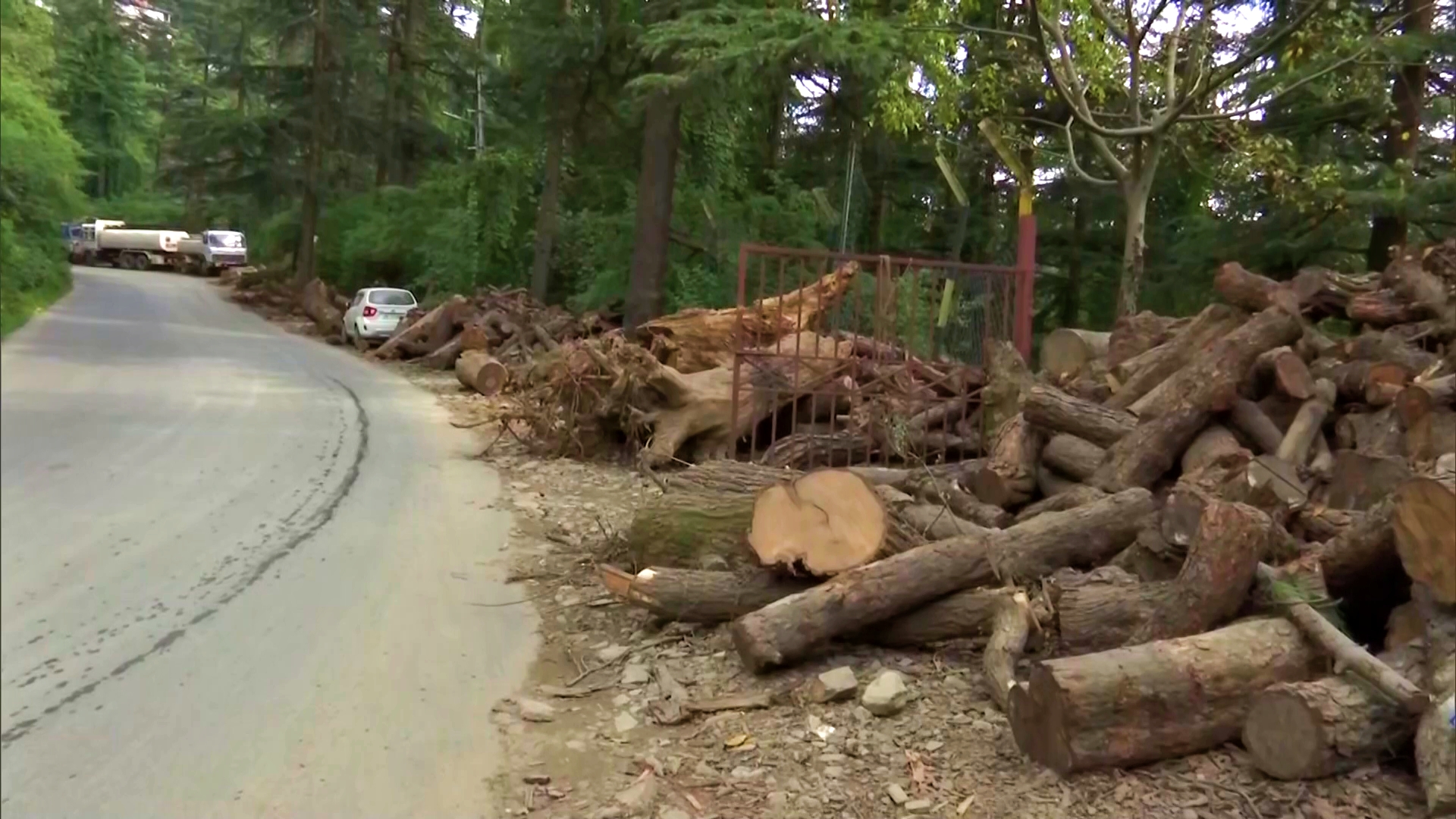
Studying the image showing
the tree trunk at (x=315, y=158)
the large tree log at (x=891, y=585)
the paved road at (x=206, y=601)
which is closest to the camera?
the paved road at (x=206, y=601)

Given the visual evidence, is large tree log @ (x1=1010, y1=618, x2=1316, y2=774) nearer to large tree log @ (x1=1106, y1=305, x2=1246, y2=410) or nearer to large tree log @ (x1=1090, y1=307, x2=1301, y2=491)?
large tree log @ (x1=1090, y1=307, x2=1301, y2=491)

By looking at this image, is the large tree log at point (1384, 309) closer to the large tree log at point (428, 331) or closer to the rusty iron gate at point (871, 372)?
the rusty iron gate at point (871, 372)

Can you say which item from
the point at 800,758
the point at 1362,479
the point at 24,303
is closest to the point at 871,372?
the point at 1362,479

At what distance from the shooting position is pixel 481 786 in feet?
14.6

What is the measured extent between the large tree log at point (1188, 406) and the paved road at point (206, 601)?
3.93 meters

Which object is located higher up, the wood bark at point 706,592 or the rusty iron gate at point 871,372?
the rusty iron gate at point 871,372

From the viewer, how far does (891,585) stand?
5.46 metres

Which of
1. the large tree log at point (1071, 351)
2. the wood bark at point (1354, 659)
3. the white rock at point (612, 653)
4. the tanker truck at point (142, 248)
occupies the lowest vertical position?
the white rock at point (612, 653)

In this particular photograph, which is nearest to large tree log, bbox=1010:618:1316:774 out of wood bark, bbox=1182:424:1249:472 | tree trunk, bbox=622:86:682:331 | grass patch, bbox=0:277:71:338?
wood bark, bbox=1182:424:1249:472

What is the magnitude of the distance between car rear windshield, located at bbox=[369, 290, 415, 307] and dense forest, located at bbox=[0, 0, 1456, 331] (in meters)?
2.45

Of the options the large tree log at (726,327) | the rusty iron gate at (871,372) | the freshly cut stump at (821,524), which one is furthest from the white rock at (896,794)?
the large tree log at (726,327)

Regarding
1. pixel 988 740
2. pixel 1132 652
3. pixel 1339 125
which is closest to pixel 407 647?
pixel 988 740

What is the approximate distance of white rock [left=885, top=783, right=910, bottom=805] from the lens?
438cm

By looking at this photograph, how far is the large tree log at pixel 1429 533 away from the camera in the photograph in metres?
4.34
